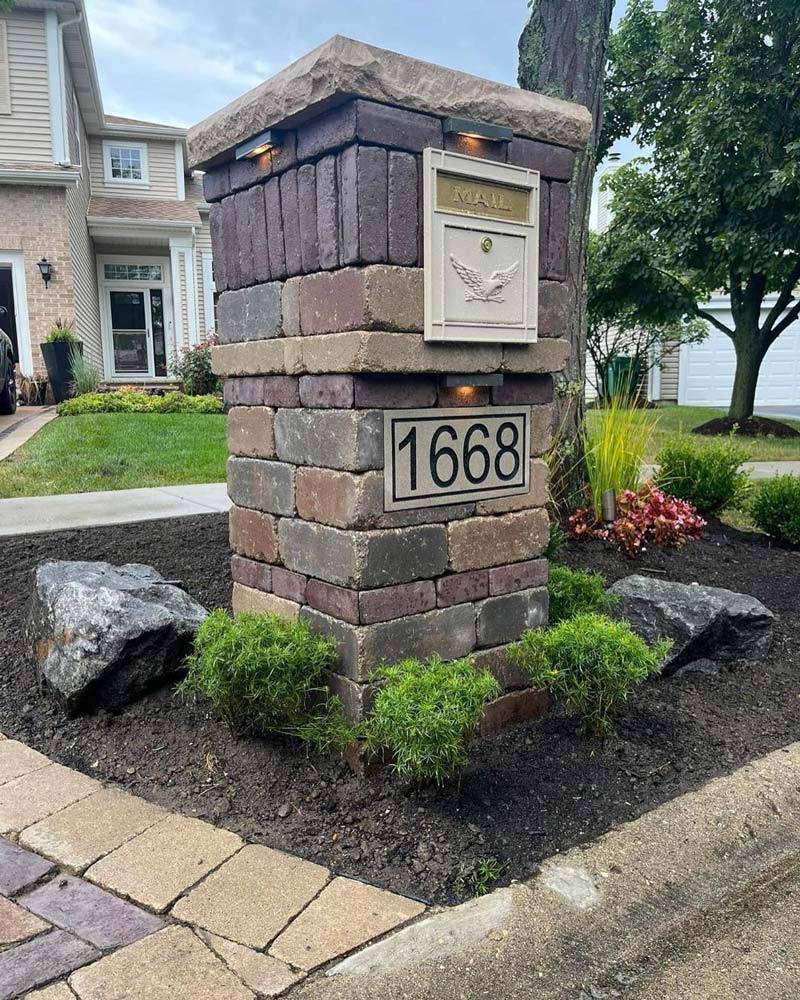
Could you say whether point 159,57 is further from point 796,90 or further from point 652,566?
point 652,566

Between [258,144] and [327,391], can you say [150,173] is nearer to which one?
[258,144]

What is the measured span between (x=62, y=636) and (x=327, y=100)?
6.15ft

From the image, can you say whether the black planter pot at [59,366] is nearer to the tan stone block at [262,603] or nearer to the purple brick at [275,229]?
the tan stone block at [262,603]

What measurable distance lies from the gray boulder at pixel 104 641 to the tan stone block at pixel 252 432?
24.2 inches

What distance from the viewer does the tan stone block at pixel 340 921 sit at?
1.60 m

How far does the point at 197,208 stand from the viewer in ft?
55.5

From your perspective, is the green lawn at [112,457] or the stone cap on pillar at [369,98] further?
the green lawn at [112,457]

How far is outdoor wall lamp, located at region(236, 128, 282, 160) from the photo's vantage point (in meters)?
2.27

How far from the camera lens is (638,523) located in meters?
4.49

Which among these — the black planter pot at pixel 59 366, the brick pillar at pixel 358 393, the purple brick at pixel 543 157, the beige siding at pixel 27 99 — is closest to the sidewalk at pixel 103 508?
the brick pillar at pixel 358 393

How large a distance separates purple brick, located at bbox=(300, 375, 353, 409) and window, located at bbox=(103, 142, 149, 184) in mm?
16757

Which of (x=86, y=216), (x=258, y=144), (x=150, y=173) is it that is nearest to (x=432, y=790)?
(x=258, y=144)

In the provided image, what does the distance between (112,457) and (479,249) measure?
532 centimetres

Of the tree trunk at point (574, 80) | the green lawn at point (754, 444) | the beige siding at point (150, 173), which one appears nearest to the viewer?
the tree trunk at point (574, 80)
